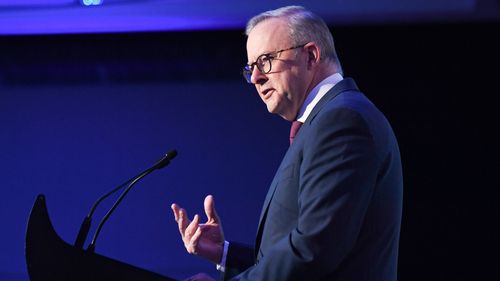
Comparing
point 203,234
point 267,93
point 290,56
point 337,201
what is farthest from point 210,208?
point 337,201

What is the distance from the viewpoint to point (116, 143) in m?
3.09

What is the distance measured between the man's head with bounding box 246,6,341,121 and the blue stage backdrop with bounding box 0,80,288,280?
1.44 m

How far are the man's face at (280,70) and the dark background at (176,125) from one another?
4.69 feet

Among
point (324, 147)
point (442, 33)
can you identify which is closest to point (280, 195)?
point (324, 147)

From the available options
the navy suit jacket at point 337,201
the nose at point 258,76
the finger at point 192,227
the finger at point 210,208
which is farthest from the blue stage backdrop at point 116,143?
the navy suit jacket at point 337,201

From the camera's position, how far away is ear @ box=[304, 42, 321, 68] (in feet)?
5.29

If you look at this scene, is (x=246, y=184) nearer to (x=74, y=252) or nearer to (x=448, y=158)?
(x=448, y=158)

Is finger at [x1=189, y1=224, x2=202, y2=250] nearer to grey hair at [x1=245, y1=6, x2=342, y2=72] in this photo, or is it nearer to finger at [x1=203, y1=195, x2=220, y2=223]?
finger at [x1=203, y1=195, x2=220, y2=223]

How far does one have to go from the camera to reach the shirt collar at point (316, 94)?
5.26ft

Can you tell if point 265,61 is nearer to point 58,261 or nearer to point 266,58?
point 266,58

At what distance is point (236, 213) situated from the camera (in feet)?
10.3

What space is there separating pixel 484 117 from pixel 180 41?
1323 mm

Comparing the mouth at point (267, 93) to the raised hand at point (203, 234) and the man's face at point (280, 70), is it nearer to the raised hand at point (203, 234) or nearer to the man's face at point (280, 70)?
the man's face at point (280, 70)

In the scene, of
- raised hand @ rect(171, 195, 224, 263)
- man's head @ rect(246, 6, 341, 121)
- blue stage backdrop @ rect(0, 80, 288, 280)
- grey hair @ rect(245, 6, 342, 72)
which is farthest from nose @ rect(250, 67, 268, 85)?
blue stage backdrop @ rect(0, 80, 288, 280)
